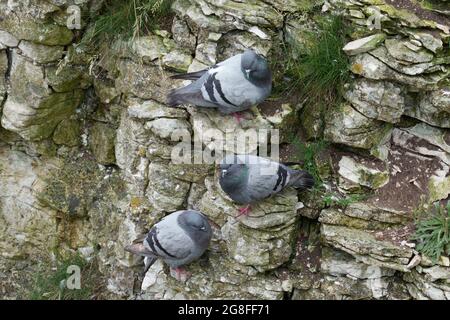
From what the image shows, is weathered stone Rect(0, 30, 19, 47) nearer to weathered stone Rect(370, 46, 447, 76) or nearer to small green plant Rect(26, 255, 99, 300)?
small green plant Rect(26, 255, 99, 300)

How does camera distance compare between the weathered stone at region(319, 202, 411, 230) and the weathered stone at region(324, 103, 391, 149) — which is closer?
the weathered stone at region(319, 202, 411, 230)

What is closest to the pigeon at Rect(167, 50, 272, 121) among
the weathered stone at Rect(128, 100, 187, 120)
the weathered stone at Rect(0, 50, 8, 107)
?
the weathered stone at Rect(128, 100, 187, 120)

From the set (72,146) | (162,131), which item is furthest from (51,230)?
(162,131)

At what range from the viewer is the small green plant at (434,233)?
6195 millimetres

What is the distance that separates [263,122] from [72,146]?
276cm

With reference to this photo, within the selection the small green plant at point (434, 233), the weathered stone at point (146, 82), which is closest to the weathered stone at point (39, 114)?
the weathered stone at point (146, 82)

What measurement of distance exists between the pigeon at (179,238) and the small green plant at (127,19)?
221 cm

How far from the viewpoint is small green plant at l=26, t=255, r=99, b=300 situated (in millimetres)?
7901

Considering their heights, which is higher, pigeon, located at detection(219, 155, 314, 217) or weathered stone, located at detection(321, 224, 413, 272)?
pigeon, located at detection(219, 155, 314, 217)

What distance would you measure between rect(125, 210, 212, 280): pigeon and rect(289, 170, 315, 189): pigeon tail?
1.01 m

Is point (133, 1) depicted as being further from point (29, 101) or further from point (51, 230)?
point (51, 230)

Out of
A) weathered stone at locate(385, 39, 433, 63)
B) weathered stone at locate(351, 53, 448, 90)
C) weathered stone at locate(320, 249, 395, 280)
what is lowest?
weathered stone at locate(320, 249, 395, 280)

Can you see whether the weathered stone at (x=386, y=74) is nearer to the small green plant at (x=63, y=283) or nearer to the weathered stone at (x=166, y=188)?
the weathered stone at (x=166, y=188)

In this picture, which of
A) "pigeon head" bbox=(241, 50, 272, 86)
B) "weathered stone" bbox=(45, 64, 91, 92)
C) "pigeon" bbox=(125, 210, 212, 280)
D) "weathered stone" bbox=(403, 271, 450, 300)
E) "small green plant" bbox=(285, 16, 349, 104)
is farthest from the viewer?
"weathered stone" bbox=(45, 64, 91, 92)
